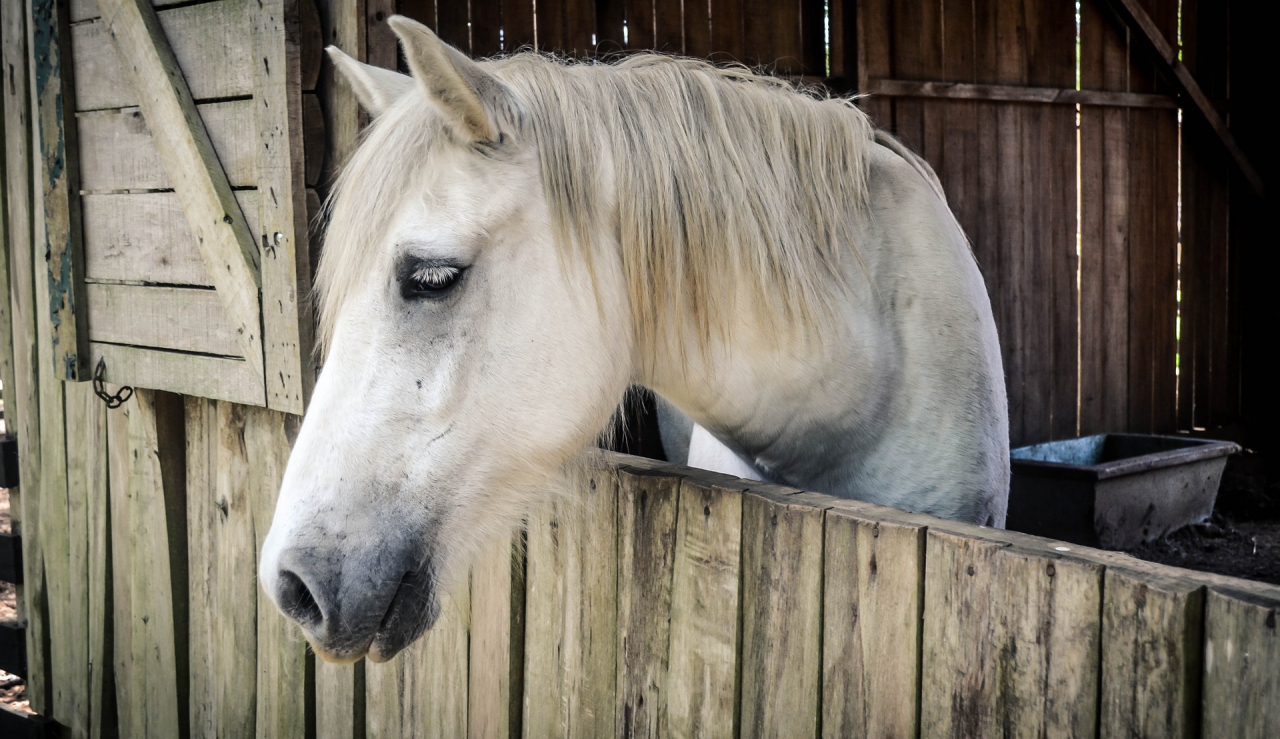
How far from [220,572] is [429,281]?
1.50 metres

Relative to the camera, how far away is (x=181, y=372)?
7.64ft

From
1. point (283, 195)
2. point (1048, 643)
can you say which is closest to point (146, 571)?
point (283, 195)

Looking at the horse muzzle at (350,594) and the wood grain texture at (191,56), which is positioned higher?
the wood grain texture at (191,56)

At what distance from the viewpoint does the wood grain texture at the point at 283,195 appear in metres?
1.98

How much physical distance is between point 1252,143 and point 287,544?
6478 mm

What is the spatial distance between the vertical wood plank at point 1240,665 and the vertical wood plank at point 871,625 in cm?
35

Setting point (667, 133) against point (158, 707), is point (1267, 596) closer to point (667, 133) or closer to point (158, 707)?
point (667, 133)

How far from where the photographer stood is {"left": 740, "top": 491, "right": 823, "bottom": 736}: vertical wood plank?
1.39 m

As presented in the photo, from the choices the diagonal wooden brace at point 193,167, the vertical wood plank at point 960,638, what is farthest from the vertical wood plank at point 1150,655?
the diagonal wooden brace at point 193,167

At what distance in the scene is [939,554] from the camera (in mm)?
1251

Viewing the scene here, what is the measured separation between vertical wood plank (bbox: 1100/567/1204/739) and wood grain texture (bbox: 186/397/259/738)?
1.96 metres

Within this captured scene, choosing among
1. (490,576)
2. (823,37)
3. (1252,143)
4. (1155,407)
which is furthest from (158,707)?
(1252,143)

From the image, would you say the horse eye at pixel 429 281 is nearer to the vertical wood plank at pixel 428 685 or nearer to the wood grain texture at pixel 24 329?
the vertical wood plank at pixel 428 685

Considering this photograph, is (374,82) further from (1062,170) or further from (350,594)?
(1062,170)
